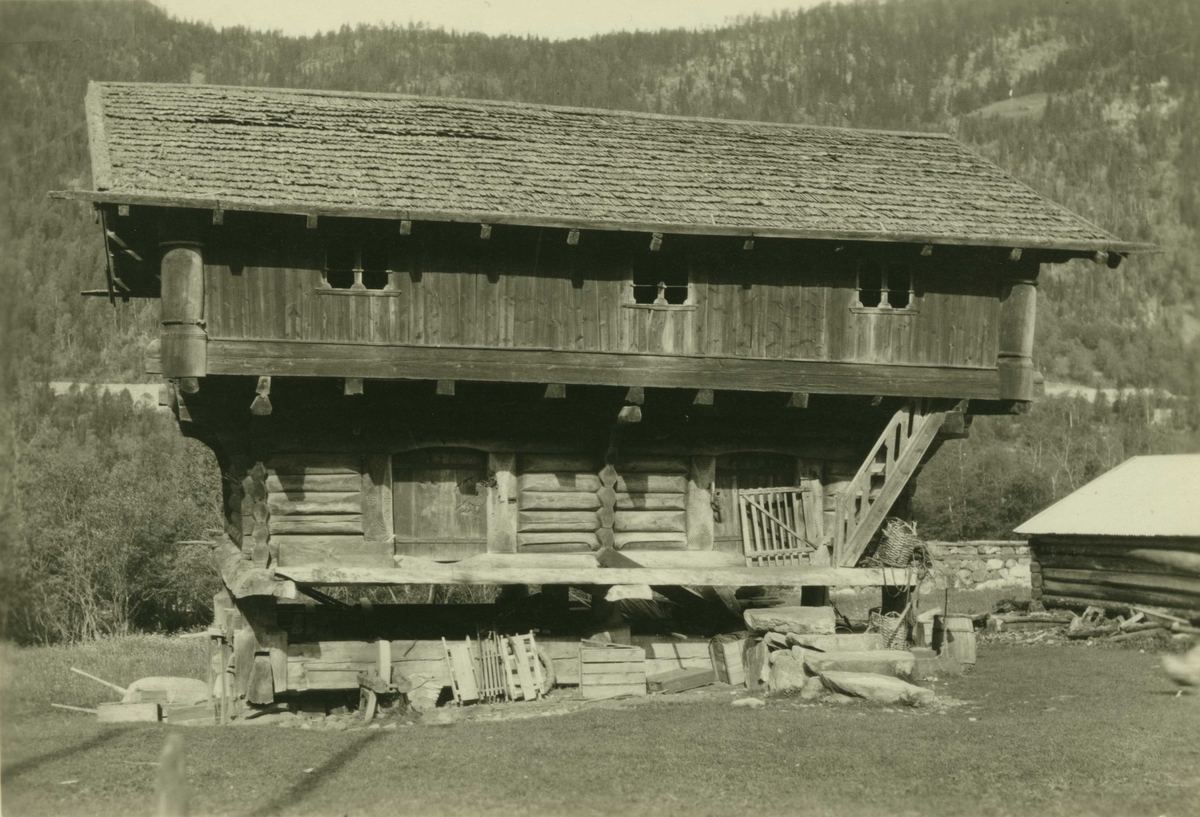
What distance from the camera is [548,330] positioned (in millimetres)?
16734

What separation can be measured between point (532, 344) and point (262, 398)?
357cm

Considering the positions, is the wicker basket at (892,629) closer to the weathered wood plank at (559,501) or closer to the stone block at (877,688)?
the stone block at (877,688)

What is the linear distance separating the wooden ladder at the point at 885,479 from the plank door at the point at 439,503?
5179 millimetres

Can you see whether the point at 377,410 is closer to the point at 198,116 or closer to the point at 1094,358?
the point at 198,116

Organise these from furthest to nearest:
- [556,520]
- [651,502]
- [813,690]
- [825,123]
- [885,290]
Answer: [825,123], [651,502], [556,520], [885,290], [813,690]

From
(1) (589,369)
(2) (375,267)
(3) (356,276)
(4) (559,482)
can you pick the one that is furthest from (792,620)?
(3) (356,276)

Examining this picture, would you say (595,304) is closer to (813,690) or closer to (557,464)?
(557,464)

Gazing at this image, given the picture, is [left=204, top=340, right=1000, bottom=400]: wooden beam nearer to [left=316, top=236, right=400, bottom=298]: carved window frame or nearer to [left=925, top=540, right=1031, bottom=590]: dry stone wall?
[left=316, top=236, right=400, bottom=298]: carved window frame

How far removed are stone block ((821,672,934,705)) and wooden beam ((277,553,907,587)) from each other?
212 cm

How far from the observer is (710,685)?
17.7 m

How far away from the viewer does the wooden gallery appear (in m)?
16.0

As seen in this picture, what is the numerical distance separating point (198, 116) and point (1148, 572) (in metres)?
20.3

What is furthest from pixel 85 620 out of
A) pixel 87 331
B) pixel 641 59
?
pixel 641 59

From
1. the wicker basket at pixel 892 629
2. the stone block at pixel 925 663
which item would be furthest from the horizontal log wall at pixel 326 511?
the stone block at pixel 925 663
